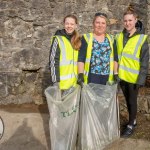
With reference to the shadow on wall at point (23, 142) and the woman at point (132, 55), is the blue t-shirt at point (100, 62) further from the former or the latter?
the shadow on wall at point (23, 142)

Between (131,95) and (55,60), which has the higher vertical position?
(55,60)

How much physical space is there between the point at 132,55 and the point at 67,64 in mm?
753

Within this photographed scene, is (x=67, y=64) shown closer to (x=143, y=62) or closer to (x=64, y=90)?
(x=64, y=90)

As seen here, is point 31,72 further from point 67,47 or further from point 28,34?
point 67,47

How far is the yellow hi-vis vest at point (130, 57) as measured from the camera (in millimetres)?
3488

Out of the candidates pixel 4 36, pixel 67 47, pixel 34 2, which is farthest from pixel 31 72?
pixel 67 47

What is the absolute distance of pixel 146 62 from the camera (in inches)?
136

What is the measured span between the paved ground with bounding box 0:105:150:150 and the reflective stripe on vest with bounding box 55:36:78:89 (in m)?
0.84

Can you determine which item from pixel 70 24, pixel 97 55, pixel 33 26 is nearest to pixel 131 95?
pixel 97 55

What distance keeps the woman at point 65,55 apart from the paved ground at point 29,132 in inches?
33.7

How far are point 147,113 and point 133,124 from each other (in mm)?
668

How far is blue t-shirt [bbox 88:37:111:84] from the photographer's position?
3.44 metres

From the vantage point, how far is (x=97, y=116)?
3373 millimetres

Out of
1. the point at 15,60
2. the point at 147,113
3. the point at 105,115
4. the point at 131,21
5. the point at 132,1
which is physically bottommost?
the point at 147,113
